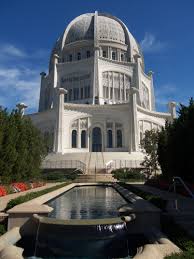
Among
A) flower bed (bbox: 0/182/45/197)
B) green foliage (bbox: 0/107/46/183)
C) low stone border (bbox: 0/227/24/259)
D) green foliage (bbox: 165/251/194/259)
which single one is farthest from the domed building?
green foliage (bbox: 165/251/194/259)

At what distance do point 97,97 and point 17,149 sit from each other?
126ft

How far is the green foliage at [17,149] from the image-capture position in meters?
17.8

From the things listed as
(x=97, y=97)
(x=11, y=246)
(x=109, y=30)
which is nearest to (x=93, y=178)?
(x=97, y=97)

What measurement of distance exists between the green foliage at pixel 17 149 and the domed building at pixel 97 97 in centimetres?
1728

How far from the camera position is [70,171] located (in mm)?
39094

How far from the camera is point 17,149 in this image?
20.3 metres

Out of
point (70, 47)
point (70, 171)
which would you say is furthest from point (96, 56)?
point (70, 171)

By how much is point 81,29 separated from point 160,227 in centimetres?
6519

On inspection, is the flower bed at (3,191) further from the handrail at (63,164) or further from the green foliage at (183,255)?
the handrail at (63,164)

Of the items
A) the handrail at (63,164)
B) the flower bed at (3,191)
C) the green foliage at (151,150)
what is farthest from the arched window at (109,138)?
the flower bed at (3,191)

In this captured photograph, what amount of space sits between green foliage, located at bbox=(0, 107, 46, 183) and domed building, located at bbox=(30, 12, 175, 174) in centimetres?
1728

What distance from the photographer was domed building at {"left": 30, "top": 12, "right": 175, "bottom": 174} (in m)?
49.3

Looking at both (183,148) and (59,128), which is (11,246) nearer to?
(183,148)

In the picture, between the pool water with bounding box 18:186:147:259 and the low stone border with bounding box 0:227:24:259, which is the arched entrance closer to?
the pool water with bounding box 18:186:147:259
